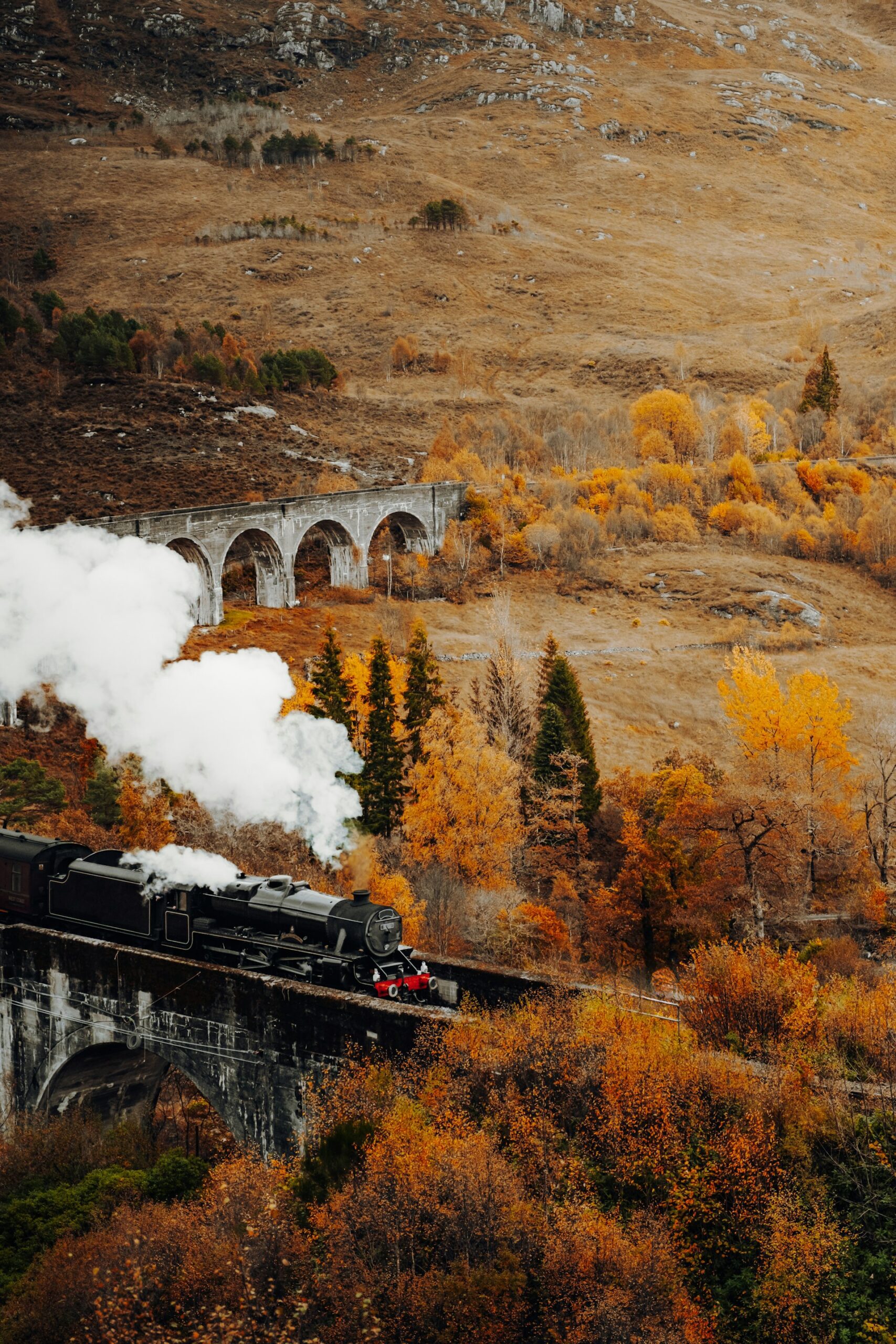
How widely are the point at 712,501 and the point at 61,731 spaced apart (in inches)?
2064

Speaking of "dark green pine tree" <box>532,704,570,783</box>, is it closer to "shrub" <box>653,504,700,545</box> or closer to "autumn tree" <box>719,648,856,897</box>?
"autumn tree" <box>719,648,856,897</box>

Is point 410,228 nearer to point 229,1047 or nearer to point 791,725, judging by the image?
point 791,725

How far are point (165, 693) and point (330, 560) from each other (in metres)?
49.6

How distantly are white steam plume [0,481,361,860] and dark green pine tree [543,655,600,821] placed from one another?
10.6m

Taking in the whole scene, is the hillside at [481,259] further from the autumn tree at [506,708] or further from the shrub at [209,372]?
the autumn tree at [506,708]

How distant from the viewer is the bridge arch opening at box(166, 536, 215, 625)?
204 ft

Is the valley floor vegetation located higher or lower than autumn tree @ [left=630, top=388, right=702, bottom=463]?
lower

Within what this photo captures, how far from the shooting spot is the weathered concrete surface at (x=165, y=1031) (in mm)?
20375

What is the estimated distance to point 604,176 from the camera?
7239 inches

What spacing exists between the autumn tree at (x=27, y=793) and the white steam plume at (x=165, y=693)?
5.59 meters

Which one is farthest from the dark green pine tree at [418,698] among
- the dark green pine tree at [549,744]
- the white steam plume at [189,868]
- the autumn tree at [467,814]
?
the white steam plume at [189,868]

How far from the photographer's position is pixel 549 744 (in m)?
42.8

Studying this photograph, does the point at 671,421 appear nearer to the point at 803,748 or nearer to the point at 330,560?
the point at 330,560

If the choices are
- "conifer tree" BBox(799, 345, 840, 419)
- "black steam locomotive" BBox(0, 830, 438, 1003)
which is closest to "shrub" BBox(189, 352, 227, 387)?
"conifer tree" BBox(799, 345, 840, 419)
